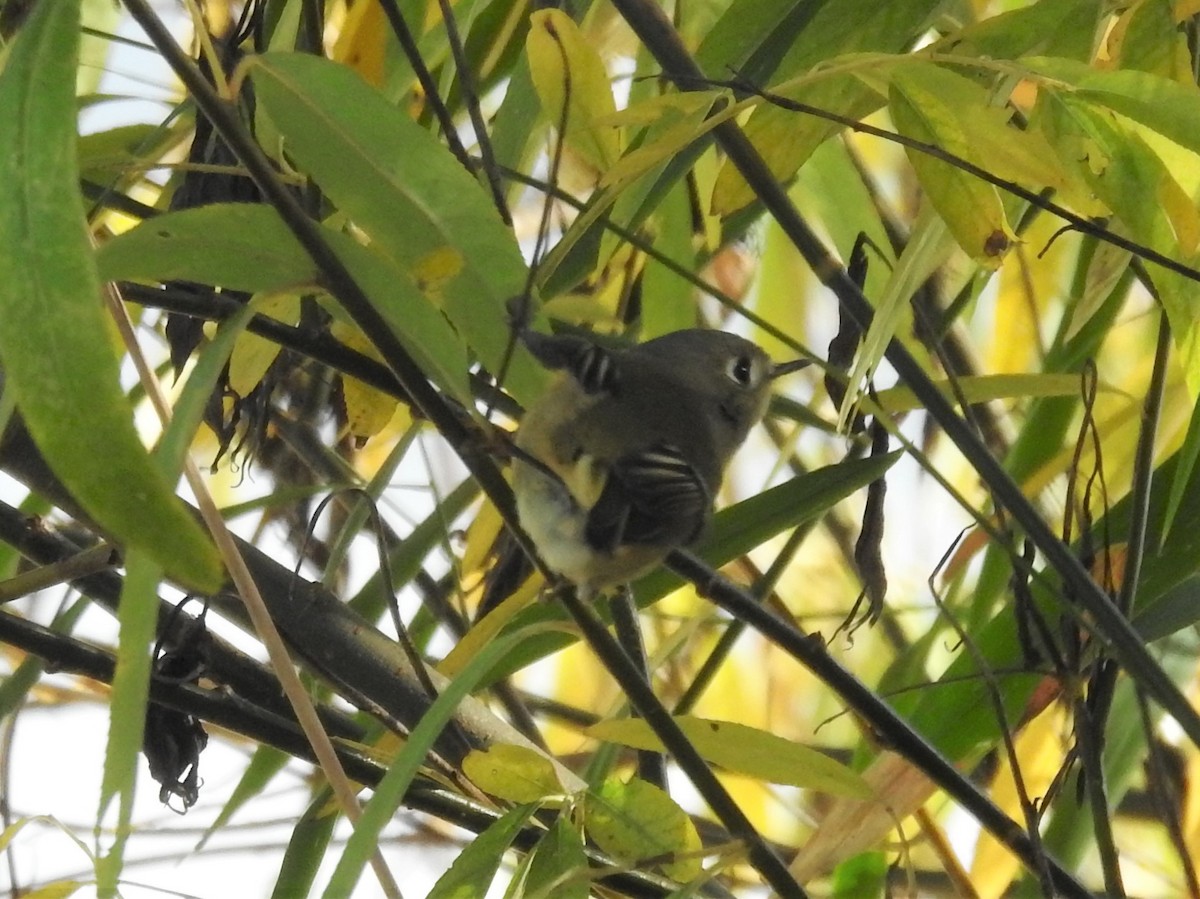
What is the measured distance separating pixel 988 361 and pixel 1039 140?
76 cm

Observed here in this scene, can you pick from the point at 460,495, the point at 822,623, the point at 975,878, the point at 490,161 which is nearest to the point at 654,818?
the point at 490,161

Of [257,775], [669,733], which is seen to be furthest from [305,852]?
[669,733]

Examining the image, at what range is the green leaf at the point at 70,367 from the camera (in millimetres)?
317

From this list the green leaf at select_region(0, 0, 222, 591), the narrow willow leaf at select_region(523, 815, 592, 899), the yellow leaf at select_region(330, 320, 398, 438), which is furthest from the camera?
the yellow leaf at select_region(330, 320, 398, 438)

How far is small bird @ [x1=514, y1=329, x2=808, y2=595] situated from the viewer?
684 mm

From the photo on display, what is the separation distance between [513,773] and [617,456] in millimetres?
205

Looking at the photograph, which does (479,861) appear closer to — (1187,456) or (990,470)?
(990,470)

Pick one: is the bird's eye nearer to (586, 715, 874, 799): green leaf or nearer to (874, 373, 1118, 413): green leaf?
(874, 373, 1118, 413): green leaf

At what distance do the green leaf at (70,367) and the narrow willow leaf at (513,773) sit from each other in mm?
283

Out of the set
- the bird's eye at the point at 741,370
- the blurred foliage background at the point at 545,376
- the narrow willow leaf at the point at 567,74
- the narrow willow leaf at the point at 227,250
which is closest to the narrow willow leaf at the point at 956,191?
the blurred foliage background at the point at 545,376

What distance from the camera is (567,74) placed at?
1.88ft

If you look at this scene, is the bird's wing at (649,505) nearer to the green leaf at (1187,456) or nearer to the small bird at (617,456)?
the small bird at (617,456)

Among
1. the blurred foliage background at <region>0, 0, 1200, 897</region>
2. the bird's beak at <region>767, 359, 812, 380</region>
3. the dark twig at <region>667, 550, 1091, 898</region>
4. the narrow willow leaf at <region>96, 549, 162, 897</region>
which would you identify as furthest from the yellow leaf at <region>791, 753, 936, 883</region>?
the narrow willow leaf at <region>96, 549, 162, 897</region>

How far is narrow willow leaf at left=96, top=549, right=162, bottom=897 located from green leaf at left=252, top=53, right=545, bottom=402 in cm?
17
